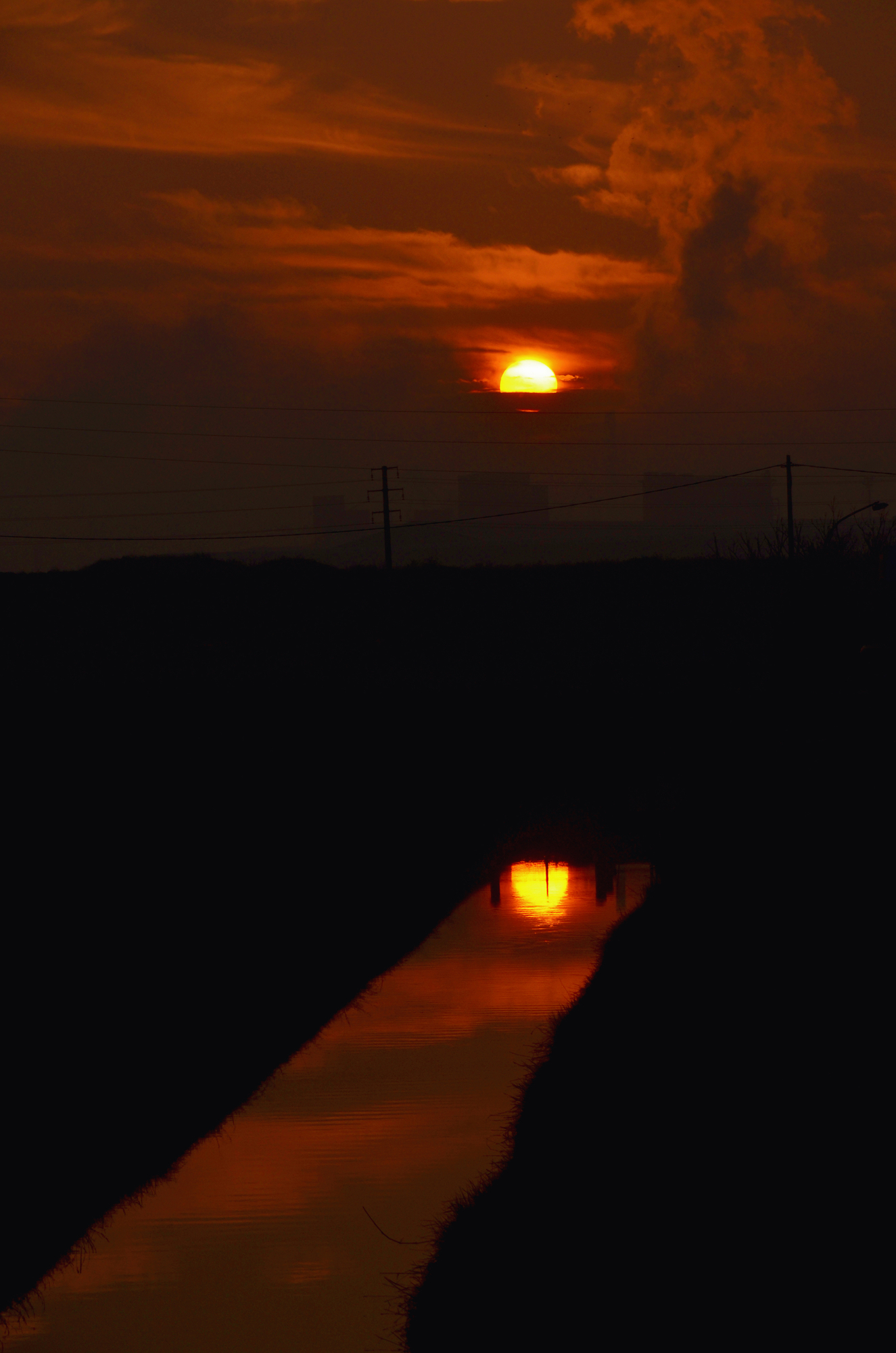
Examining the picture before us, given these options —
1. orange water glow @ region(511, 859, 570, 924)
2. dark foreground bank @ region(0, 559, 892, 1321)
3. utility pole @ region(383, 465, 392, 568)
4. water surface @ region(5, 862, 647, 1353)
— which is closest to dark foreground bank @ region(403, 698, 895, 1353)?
water surface @ region(5, 862, 647, 1353)

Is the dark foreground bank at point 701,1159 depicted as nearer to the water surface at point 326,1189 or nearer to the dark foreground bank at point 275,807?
the water surface at point 326,1189

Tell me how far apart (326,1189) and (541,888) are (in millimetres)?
8698

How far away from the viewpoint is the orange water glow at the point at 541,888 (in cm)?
1591

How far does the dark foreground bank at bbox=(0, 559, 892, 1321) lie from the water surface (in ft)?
0.93

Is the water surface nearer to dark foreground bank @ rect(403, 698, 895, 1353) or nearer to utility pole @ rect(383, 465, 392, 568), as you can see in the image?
dark foreground bank @ rect(403, 698, 895, 1353)

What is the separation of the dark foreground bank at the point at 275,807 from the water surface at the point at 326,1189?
28 centimetres

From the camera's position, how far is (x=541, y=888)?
56.1 feet

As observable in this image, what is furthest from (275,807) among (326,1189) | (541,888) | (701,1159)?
(701,1159)

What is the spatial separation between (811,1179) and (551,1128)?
6.34 ft

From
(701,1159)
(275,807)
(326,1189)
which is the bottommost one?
(326,1189)

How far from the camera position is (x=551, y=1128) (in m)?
9.05

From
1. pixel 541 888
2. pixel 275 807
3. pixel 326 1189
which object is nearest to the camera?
pixel 326 1189

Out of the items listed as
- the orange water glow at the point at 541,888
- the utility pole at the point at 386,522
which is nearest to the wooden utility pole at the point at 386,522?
the utility pole at the point at 386,522

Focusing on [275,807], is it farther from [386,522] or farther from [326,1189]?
[386,522]
